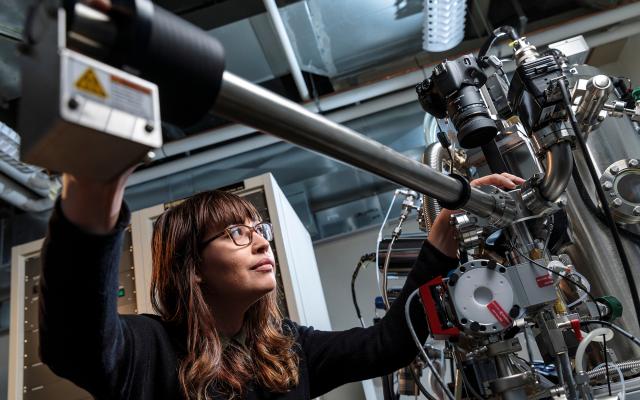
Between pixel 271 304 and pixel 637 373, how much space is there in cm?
77

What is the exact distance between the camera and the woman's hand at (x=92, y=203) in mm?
418

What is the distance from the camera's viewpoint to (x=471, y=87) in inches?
29.8

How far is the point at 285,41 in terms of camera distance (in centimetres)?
225

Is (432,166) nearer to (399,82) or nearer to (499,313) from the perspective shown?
(499,313)

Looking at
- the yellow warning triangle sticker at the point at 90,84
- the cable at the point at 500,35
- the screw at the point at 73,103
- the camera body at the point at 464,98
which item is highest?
the cable at the point at 500,35

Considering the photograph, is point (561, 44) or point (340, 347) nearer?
point (340, 347)

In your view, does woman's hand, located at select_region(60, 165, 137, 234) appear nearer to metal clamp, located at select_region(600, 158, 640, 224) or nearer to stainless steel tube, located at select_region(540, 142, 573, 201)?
stainless steel tube, located at select_region(540, 142, 573, 201)

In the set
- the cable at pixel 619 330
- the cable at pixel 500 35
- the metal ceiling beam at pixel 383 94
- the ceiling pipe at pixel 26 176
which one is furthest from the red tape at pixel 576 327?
the ceiling pipe at pixel 26 176

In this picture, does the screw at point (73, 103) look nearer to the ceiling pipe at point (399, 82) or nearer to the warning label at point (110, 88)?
the warning label at point (110, 88)

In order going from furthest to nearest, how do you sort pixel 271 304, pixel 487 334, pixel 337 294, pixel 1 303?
pixel 1 303 < pixel 337 294 < pixel 271 304 < pixel 487 334

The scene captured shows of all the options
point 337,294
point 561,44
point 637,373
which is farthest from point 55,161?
point 337,294

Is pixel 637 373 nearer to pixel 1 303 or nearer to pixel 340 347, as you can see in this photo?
pixel 340 347

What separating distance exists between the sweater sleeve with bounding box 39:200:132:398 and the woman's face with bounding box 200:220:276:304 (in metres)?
0.49

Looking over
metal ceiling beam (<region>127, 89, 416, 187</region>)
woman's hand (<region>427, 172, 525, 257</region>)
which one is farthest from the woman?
metal ceiling beam (<region>127, 89, 416, 187</region>)
